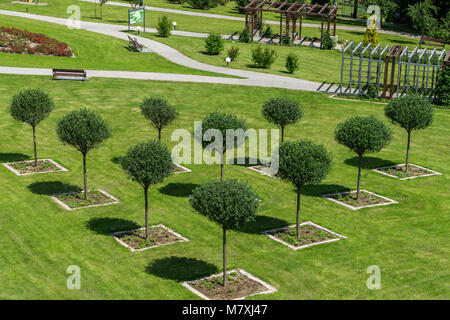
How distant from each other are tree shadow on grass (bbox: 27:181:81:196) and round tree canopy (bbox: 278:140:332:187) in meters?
13.5

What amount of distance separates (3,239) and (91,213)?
5081 mm

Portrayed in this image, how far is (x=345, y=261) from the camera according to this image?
94.2 ft

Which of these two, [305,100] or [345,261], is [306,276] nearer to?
[345,261]

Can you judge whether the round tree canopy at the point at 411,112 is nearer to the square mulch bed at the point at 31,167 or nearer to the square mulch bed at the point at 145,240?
the square mulch bed at the point at 145,240

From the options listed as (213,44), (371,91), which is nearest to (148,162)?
(371,91)

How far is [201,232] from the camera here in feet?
104

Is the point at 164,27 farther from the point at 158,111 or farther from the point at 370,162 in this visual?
the point at 370,162

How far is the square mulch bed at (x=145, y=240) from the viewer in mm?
29844

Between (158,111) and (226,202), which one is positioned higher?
(158,111)

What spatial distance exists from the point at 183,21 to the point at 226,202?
2930 inches

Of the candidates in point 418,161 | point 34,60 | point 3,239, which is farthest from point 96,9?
point 3,239

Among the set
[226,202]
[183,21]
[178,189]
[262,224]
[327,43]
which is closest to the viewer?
[226,202]

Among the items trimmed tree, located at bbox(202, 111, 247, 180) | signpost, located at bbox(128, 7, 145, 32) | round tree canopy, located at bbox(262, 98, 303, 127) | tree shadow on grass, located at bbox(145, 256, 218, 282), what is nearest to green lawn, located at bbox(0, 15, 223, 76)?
signpost, located at bbox(128, 7, 145, 32)

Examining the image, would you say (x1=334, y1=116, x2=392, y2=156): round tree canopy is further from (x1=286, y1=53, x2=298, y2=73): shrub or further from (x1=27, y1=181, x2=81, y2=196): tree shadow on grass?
(x1=286, y1=53, x2=298, y2=73): shrub
